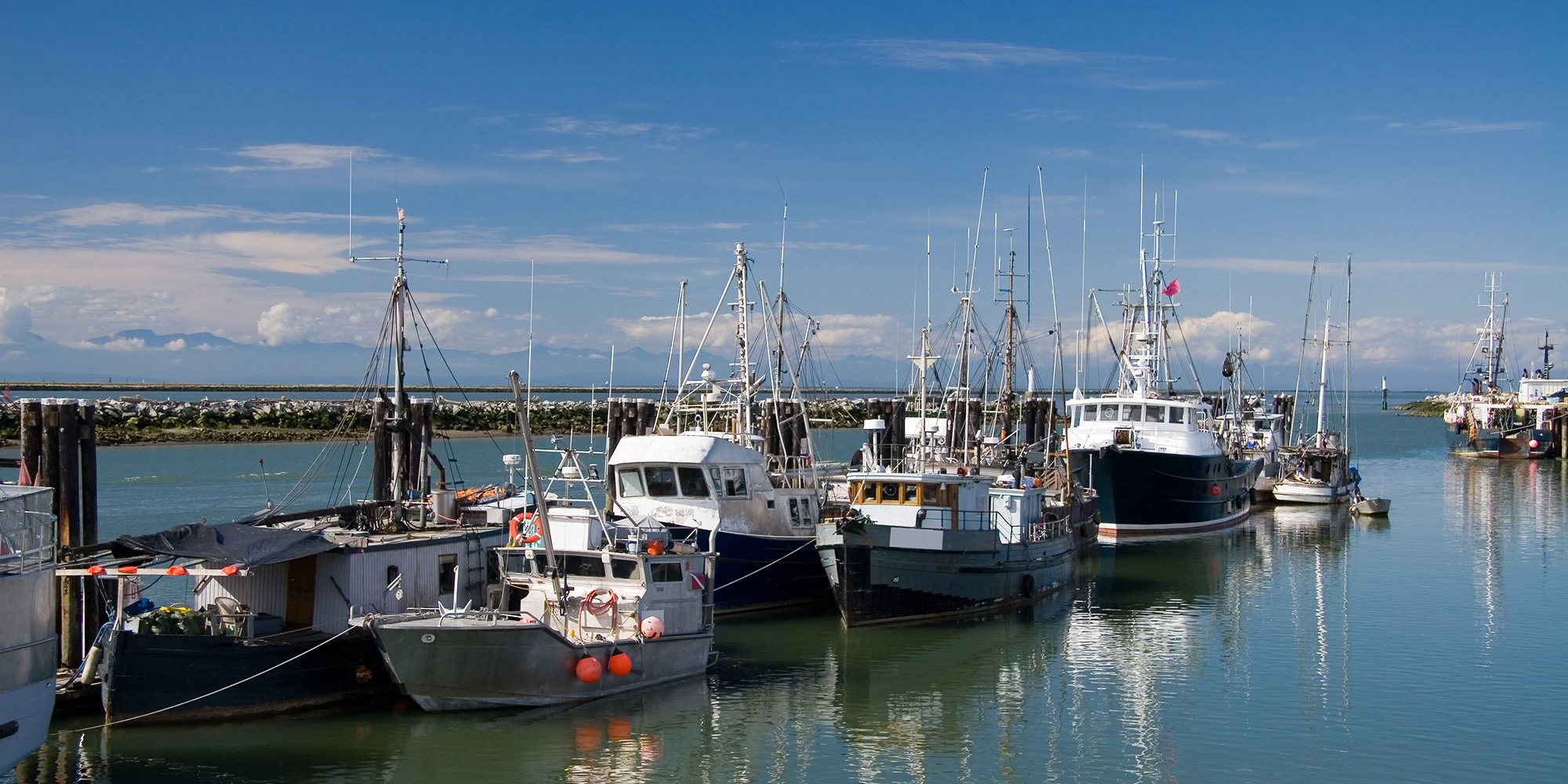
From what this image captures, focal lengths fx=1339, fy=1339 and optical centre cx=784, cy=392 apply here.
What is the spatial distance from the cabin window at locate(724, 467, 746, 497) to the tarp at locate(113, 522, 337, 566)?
1064 cm

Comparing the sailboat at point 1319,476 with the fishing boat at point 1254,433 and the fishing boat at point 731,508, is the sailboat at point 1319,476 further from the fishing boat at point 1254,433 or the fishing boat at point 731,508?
the fishing boat at point 731,508

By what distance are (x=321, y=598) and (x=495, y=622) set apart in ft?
10.8

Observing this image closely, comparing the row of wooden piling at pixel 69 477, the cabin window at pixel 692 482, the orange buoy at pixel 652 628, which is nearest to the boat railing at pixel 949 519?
the cabin window at pixel 692 482

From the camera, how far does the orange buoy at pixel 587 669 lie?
72.9 feet

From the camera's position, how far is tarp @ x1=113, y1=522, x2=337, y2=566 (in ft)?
68.4

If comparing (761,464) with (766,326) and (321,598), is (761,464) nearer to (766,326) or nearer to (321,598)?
(766,326)

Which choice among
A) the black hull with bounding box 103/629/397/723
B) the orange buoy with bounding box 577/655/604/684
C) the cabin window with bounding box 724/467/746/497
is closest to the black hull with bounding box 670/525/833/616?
the cabin window with bounding box 724/467/746/497

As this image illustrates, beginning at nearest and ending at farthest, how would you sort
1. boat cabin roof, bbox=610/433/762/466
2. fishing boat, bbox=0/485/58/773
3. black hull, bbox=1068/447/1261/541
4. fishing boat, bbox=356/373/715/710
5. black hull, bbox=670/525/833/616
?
fishing boat, bbox=0/485/58/773 → fishing boat, bbox=356/373/715/710 → black hull, bbox=670/525/833/616 → boat cabin roof, bbox=610/433/762/466 → black hull, bbox=1068/447/1261/541

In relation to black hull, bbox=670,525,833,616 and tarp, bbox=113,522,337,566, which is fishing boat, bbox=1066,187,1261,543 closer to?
black hull, bbox=670,525,833,616

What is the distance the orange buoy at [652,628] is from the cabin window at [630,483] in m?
7.89

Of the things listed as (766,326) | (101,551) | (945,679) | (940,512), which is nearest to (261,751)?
(101,551)

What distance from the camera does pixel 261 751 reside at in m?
19.7

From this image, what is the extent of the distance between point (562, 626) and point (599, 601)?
2.63ft

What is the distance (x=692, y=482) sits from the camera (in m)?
30.6
